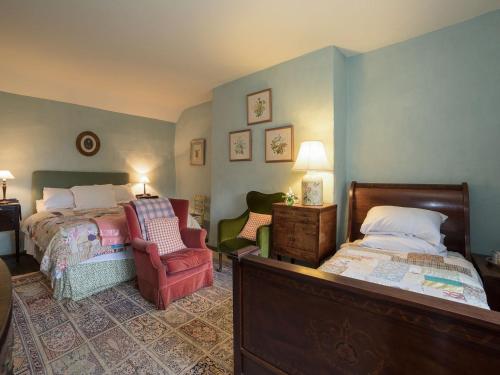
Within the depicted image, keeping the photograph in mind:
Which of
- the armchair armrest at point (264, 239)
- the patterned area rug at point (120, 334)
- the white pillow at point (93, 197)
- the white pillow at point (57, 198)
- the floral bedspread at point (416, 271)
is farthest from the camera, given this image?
the white pillow at point (93, 197)

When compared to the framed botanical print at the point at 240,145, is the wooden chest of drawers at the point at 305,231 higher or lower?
lower

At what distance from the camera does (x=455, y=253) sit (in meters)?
2.12

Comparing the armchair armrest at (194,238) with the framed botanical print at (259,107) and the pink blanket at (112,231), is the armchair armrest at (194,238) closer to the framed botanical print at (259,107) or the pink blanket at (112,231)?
the pink blanket at (112,231)

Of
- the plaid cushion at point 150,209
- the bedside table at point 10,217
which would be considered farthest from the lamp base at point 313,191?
the bedside table at point 10,217

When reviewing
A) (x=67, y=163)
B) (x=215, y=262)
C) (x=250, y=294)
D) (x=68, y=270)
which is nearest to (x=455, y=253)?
(x=250, y=294)

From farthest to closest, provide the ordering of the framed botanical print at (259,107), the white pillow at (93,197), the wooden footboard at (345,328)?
the white pillow at (93,197) → the framed botanical print at (259,107) → the wooden footboard at (345,328)

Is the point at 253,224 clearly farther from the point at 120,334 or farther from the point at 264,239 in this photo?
the point at 120,334

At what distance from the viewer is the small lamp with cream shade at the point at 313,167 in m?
2.52

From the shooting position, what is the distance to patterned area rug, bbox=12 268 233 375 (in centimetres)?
162

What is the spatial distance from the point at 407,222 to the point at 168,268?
2136 mm

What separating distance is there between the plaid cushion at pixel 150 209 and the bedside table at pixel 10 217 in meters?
2.01

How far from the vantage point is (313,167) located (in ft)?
8.25

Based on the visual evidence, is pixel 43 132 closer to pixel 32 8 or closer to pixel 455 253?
pixel 32 8

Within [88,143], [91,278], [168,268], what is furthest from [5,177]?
[168,268]
